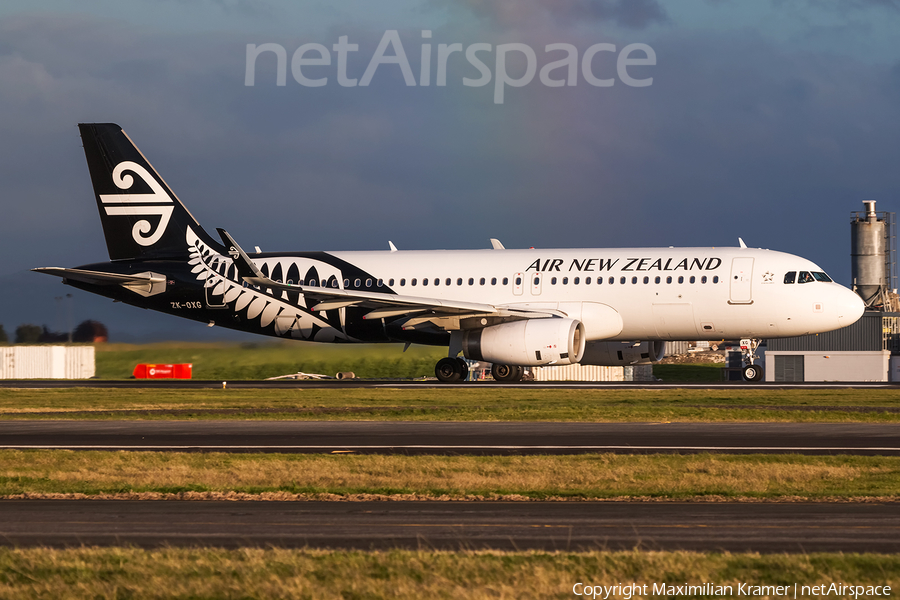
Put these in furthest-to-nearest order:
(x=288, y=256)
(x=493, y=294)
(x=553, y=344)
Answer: (x=288, y=256)
(x=493, y=294)
(x=553, y=344)

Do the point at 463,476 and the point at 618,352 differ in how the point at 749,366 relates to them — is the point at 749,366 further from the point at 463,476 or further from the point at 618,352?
the point at 463,476

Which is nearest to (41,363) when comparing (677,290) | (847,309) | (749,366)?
(677,290)

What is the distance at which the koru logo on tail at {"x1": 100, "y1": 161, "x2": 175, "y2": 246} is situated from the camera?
145ft

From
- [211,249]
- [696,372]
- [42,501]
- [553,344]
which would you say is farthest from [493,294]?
[696,372]

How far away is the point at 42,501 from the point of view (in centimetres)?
1427

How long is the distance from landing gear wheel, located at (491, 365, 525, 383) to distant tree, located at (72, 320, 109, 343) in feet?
56.3

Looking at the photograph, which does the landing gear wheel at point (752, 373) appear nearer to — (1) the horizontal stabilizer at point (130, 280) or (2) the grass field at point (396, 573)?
(1) the horizontal stabilizer at point (130, 280)

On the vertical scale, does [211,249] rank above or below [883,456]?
above

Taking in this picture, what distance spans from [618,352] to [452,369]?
6.28m

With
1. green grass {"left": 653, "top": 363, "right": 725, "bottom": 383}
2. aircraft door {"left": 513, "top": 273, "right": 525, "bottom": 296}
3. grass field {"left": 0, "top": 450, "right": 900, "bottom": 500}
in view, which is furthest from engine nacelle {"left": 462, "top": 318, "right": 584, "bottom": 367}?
green grass {"left": 653, "top": 363, "right": 725, "bottom": 383}

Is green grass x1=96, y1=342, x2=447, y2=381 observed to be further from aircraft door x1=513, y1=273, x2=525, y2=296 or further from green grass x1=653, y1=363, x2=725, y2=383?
green grass x1=653, y1=363, x2=725, y2=383

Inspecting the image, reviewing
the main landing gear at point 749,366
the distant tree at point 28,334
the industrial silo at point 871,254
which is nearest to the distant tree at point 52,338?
the distant tree at point 28,334

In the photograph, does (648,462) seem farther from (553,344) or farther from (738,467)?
(553,344)

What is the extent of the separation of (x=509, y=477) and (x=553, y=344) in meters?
21.8
